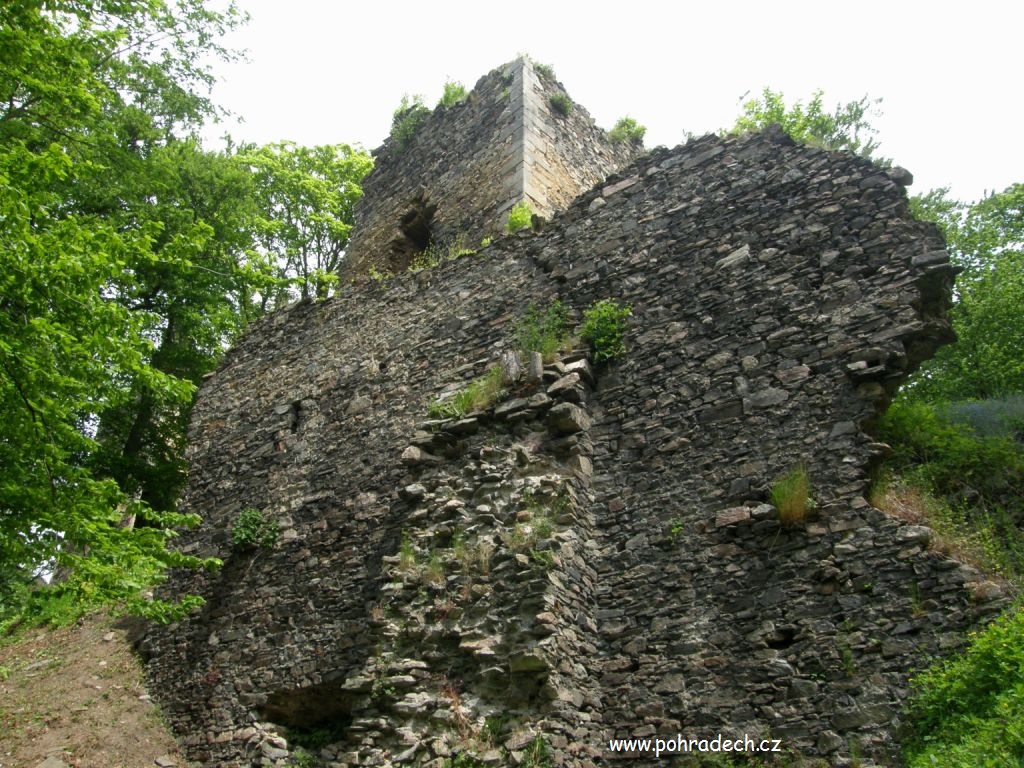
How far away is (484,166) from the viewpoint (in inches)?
539

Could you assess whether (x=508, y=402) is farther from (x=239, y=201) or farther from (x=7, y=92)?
(x=239, y=201)

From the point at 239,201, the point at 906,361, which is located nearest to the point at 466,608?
the point at 906,361

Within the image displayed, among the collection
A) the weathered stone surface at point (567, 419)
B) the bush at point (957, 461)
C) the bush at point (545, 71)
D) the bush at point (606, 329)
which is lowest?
the bush at point (957, 461)

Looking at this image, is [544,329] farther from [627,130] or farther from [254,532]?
[627,130]

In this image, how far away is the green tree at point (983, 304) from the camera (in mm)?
15969

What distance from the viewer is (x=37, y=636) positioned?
1130 centimetres

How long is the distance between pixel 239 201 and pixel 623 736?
1429 centimetres

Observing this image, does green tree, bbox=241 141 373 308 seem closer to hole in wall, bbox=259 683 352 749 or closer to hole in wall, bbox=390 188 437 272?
hole in wall, bbox=390 188 437 272

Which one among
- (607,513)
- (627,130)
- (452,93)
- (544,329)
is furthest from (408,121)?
(607,513)

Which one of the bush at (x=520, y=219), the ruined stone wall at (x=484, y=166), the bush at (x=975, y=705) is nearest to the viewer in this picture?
the bush at (x=975, y=705)

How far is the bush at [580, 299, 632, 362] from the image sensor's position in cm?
794

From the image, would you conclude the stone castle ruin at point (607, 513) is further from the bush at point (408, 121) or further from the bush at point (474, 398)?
the bush at point (408, 121)

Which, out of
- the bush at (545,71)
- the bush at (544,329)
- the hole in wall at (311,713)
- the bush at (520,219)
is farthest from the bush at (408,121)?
the hole in wall at (311,713)

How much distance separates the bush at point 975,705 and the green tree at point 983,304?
9.95 m
